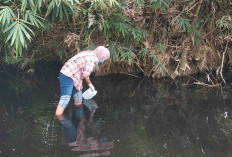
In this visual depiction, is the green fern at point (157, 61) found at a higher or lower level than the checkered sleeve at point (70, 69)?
lower

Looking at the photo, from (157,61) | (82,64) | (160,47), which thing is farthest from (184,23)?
(82,64)

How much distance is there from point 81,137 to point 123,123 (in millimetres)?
731

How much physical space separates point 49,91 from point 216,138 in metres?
3.42

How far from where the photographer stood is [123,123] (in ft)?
14.7

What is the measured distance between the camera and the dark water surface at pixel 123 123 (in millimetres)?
3643

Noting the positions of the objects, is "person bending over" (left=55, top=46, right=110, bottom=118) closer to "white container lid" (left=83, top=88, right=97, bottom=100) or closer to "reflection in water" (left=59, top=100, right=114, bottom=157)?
"reflection in water" (left=59, top=100, right=114, bottom=157)

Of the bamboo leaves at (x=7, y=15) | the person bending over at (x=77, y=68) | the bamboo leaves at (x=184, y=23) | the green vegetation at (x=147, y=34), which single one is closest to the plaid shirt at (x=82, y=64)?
the person bending over at (x=77, y=68)

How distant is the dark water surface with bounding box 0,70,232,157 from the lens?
3643 millimetres

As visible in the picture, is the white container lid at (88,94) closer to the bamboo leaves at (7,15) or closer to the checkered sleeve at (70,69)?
the checkered sleeve at (70,69)

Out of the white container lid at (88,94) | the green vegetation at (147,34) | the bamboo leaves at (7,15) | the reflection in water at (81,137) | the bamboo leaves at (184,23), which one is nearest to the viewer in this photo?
the reflection in water at (81,137)

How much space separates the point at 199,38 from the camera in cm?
700

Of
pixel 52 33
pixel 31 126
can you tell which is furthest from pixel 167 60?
pixel 31 126

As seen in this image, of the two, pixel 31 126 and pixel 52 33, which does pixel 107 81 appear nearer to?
pixel 52 33

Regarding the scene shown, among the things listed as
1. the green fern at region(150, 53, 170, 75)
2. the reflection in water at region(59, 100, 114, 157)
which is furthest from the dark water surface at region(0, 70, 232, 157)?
the green fern at region(150, 53, 170, 75)
